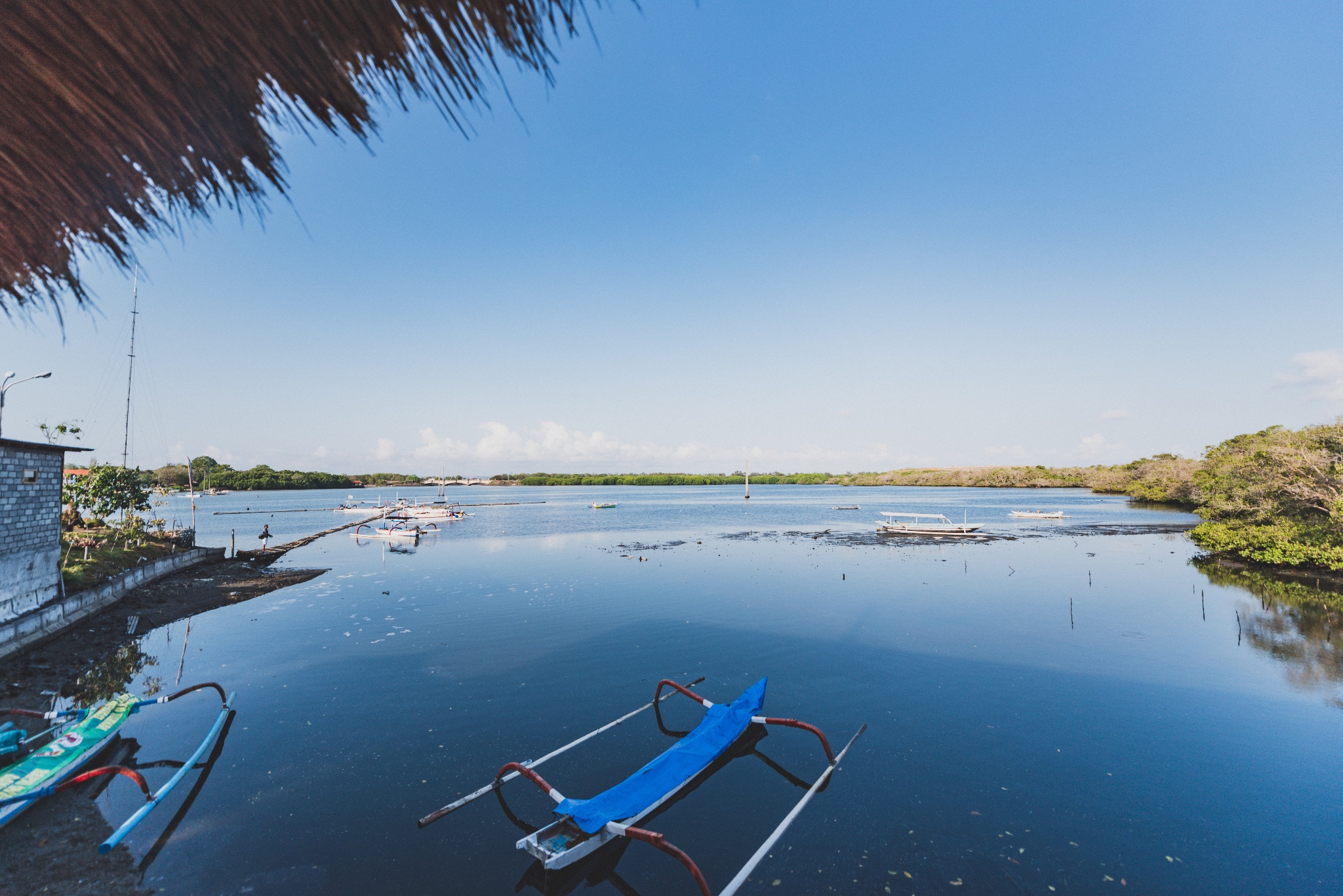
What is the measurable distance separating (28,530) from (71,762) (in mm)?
11109

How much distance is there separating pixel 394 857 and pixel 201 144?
8808 mm

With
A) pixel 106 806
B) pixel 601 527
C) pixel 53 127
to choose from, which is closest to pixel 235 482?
pixel 601 527

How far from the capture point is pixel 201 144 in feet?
10.4

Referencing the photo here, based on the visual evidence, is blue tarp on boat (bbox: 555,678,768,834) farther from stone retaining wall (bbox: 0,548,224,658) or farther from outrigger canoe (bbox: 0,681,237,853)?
stone retaining wall (bbox: 0,548,224,658)

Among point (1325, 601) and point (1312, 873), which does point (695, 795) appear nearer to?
point (1312, 873)

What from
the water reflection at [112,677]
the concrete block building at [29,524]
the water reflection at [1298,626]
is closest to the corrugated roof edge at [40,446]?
the concrete block building at [29,524]

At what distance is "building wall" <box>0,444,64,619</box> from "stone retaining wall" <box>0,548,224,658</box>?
41cm

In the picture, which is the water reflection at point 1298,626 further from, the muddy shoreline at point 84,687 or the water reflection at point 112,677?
the water reflection at point 112,677

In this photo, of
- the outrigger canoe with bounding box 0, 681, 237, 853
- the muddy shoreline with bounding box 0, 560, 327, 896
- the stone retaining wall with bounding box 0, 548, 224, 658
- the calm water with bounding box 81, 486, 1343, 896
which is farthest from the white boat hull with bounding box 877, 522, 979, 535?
the stone retaining wall with bounding box 0, 548, 224, 658

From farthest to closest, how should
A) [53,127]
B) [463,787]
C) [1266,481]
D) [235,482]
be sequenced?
[235,482] → [1266,481] → [463,787] → [53,127]

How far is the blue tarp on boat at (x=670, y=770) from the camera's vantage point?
7219mm

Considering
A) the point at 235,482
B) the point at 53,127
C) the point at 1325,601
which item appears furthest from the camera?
the point at 235,482

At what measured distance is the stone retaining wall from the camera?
45.9 ft

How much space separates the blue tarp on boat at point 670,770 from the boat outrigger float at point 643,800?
11 millimetres
